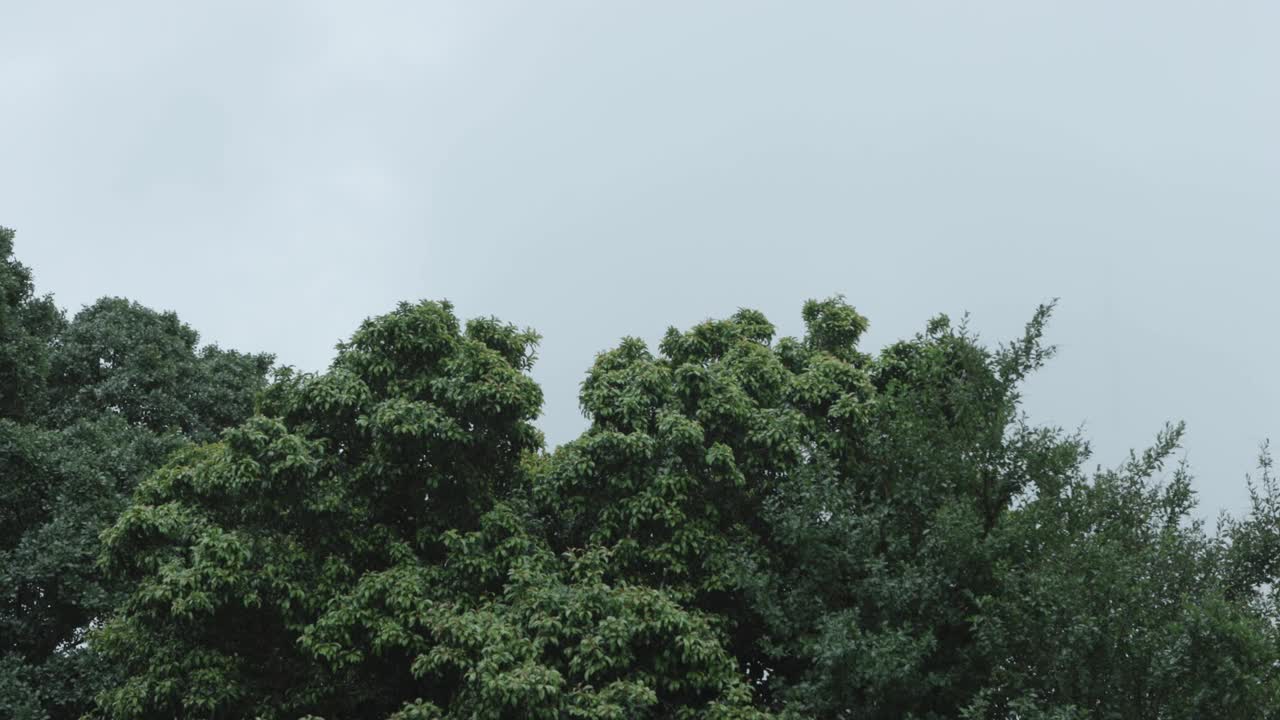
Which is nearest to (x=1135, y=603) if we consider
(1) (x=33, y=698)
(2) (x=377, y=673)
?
(2) (x=377, y=673)

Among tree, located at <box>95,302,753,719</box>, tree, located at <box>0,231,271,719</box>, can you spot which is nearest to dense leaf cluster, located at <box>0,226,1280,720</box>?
tree, located at <box>95,302,753,719</box>

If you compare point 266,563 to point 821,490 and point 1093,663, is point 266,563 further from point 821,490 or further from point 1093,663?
point 1093,663

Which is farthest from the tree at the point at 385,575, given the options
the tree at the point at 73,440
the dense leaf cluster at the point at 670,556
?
→ the tree at the point at 73,440

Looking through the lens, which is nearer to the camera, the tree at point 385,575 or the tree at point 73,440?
the tree at point 385,575

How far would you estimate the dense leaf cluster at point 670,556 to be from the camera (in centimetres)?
1337

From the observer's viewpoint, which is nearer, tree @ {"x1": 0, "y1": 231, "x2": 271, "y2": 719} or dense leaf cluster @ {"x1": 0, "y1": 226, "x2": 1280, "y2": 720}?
dense leaf cluster @ {"x1": 0, "y1": 226, "x2": 1280, "y2": 720}

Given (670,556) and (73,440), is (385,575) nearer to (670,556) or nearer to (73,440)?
(670,556)

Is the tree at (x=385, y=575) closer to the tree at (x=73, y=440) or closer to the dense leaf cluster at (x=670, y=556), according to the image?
the dense leaf cluster at (x=670, y=556)

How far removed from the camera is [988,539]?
14.4 meters

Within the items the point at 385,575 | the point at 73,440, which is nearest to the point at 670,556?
the point at 385,575

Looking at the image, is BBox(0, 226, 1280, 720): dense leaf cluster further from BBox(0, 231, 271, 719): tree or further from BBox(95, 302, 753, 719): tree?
BBox(0, 231, 271, 719): tree

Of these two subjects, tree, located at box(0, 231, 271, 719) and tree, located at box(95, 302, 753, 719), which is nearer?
tree, located at box(95, 302, 753, 719)

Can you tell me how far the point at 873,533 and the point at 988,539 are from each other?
142 cm

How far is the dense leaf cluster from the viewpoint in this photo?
13367mm
